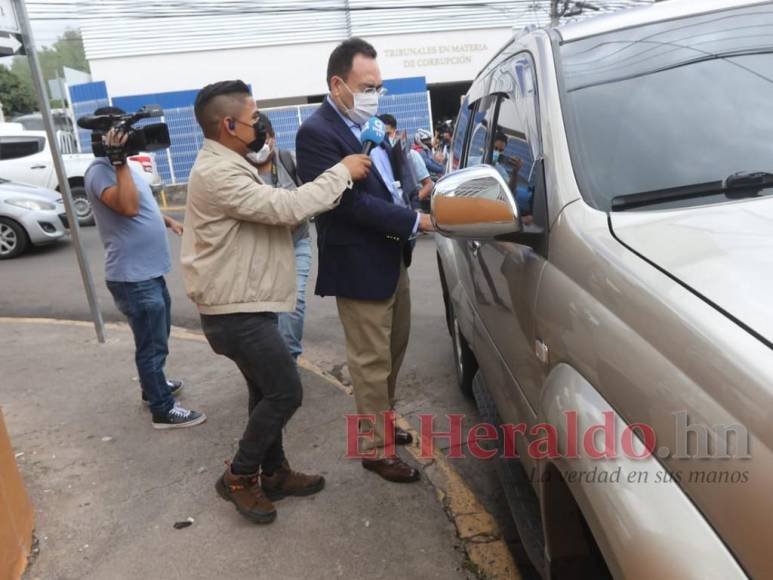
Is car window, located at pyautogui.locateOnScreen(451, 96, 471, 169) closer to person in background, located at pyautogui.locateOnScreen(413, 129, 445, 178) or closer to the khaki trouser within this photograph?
the khaki trouser

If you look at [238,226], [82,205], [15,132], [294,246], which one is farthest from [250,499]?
[15,132]

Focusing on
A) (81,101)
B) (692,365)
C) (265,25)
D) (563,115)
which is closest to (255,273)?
(563,115)

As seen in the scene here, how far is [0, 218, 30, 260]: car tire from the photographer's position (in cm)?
996

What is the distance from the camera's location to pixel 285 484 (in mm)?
3154

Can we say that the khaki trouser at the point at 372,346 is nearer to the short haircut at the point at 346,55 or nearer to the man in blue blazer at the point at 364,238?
the man in blue blazer at the point at 364,238

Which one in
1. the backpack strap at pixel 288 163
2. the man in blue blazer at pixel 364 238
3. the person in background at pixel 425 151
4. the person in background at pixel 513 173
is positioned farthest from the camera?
the person in background at pixel 425 151

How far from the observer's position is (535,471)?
2037mm

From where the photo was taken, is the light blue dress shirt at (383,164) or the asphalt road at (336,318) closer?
the light blue dress shirt at (383,164)

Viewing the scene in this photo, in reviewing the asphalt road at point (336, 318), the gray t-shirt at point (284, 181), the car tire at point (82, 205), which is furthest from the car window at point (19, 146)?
the gray t-shirt at point (284, 181)

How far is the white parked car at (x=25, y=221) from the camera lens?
997 cm

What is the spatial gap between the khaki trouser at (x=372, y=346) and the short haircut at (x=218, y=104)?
98cm

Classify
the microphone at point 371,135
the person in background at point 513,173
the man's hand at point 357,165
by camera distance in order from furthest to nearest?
1. the microphone at point 371,135
2. the man's hand at point 357,165
3. the person in background at point 513,173

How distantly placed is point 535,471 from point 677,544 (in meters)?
0.85
